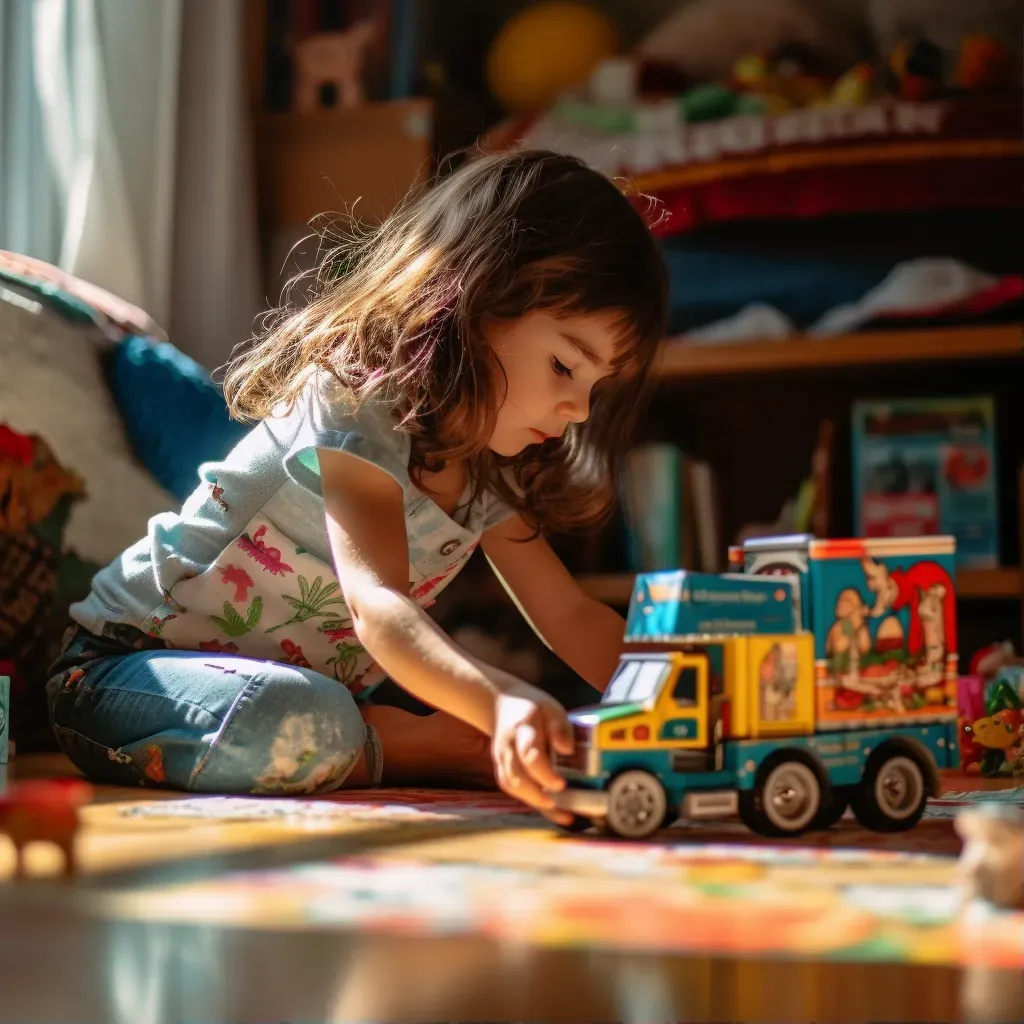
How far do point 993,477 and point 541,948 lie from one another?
181cm

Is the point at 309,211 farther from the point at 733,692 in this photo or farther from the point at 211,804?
the point at 733,692

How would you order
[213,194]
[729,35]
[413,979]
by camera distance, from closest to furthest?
[413,979], [213,194], [729,35]

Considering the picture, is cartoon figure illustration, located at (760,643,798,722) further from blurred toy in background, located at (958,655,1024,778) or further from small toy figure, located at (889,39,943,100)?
small toy figure, located at (889,39,943,100)

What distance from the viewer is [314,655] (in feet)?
4.33

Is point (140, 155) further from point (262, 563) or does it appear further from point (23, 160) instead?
point (262, 563)

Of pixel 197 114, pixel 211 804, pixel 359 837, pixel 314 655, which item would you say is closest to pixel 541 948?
pixel 359 837

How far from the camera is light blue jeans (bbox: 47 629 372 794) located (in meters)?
1.16

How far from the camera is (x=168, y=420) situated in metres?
1.68

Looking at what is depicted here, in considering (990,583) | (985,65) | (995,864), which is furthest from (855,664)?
(985,65)

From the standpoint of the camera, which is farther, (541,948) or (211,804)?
(211,804)

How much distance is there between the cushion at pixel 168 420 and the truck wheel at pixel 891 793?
959mm

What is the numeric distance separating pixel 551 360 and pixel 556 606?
301 mm

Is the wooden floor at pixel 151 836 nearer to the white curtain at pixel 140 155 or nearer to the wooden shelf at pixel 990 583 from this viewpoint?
the white curtain at pixel 140 155

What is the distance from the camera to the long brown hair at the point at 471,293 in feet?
3.73
